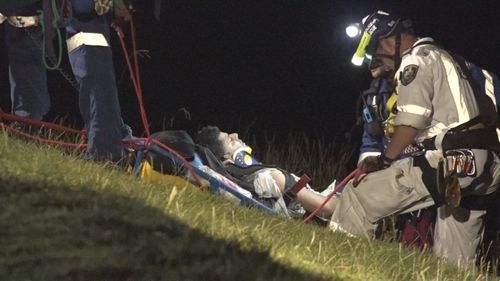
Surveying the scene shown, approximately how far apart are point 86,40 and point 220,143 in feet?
9.63

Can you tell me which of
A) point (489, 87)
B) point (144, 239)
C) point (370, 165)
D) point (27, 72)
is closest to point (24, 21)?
point (27, 72)

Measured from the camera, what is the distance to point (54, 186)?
14.8 feet

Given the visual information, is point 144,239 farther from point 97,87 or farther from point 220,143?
point 220,143

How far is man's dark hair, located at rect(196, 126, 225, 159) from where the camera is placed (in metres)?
8.69

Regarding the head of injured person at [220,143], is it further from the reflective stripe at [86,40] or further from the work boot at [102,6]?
the work boot at [102,6]

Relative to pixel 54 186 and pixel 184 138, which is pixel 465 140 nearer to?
pixel 184 138

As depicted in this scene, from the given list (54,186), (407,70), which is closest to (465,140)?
(407,70)

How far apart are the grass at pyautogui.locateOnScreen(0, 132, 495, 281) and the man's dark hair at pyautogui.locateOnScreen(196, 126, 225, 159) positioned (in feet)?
11.0

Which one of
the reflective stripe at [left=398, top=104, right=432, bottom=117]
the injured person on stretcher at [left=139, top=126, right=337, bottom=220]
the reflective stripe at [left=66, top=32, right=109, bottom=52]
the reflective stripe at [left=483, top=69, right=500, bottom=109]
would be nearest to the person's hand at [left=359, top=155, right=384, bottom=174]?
the reflective stripe at [left=398, top=104, right=432, bottom=117]

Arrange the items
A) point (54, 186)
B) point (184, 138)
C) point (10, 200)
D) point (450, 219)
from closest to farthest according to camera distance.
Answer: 1. point (10, 200)
2. point (54, 186)
3. point (450, 219)
4. point (184, 138)

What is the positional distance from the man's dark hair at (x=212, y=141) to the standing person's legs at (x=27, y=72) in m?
1.96

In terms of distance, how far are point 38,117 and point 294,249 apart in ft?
12.0

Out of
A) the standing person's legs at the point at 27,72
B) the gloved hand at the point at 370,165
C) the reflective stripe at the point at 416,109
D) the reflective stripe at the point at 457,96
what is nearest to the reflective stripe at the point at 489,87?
the reflective stripe at the point at 457,96

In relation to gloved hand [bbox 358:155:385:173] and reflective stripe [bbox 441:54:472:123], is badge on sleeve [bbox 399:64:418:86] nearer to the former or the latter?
reflective stripe [bbox 441:54:472:123]
